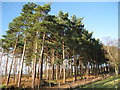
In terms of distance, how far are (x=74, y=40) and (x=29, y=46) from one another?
22.9 ft

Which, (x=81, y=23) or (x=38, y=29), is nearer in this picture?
(x=38, y=29)

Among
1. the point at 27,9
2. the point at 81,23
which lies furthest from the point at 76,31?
the point at 27,9

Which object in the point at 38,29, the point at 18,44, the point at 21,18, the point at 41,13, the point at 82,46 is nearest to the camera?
the point at 38,29

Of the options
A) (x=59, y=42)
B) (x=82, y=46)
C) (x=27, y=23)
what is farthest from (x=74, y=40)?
(x=27, y=23)

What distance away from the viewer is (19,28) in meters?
15.9

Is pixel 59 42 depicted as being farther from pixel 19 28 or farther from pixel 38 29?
pixel 19 28

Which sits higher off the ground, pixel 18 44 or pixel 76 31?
pixel 76 31

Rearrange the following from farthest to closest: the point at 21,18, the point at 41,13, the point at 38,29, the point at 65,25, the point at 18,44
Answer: the point at 18,44
the point at 65,25
the point at 21,18
the point at 41,13
the point at 38,29

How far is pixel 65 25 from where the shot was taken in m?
16.6

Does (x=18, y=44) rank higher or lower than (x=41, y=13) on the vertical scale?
lower

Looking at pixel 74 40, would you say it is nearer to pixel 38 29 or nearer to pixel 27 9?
pixel 38 29

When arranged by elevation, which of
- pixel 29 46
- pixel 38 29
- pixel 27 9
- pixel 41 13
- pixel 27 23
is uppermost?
pixel 27 9

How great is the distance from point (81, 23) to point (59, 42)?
685cm

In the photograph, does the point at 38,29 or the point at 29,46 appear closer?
the point at 38,29
